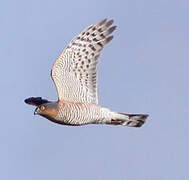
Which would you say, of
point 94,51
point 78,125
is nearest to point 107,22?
point 94,51

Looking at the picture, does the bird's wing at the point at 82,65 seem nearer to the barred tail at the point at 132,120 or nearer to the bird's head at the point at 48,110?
the bird's head at the point at 48,110

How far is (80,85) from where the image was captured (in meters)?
32.1

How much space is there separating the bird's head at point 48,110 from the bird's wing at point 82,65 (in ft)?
1.06

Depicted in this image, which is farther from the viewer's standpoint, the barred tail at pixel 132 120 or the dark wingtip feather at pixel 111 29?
the dark wingtip feather at pixel 111 29

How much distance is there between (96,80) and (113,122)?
1268mm

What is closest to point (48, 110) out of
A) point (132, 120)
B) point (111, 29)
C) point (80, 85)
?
point (80, 85)

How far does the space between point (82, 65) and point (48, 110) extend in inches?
63.2

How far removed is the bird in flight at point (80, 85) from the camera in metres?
31.5

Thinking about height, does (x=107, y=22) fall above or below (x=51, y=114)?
above

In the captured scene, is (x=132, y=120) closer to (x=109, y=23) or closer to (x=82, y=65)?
(x=82, y=65)

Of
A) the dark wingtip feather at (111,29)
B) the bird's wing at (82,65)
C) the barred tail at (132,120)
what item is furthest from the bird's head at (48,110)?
the dark wingtip feather at (111,29)

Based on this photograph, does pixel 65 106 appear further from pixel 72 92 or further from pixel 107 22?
pixel 107 22

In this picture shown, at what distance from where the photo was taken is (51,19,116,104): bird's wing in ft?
104

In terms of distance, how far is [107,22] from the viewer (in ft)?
107
